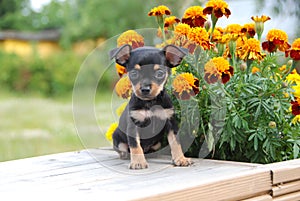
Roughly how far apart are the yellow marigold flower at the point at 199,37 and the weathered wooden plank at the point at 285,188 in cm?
58

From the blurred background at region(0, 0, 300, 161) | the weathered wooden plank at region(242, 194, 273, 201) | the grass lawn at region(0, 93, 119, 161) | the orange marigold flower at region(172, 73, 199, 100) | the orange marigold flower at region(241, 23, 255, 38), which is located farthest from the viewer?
the blurred background at region(0, 0, 300, 161)

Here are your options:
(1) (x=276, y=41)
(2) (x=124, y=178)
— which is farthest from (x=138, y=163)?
(1) (x=276, y=41)

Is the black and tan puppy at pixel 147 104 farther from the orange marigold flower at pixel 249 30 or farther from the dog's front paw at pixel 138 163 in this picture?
the orange marigold flower at pixel 249 30

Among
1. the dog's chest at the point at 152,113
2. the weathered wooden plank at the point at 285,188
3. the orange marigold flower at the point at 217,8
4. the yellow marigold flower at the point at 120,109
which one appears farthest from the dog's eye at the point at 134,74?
the weathered wooden plank at the point at 285,188

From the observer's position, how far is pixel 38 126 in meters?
5.86

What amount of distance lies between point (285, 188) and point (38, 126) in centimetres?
456

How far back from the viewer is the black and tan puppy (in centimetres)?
165

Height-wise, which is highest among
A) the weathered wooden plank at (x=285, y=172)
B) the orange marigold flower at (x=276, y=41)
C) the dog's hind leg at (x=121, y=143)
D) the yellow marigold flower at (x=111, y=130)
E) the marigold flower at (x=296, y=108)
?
the orange marigold flower at (x=276, y=41)

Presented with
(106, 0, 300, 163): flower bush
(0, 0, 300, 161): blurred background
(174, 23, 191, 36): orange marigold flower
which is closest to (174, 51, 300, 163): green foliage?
(106, 0, 300, 163): flower bush

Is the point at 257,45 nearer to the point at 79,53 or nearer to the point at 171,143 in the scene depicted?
the point at 171,143

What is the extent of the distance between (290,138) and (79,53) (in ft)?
25.8

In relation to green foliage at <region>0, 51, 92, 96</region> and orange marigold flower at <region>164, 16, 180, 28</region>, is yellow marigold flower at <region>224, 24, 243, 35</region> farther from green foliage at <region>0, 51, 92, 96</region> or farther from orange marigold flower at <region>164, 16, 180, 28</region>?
green foliage at <region>0, 51, 92, 96</region>

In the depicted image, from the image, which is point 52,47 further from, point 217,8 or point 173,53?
point 173,53

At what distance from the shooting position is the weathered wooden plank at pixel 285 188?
5.39ft
